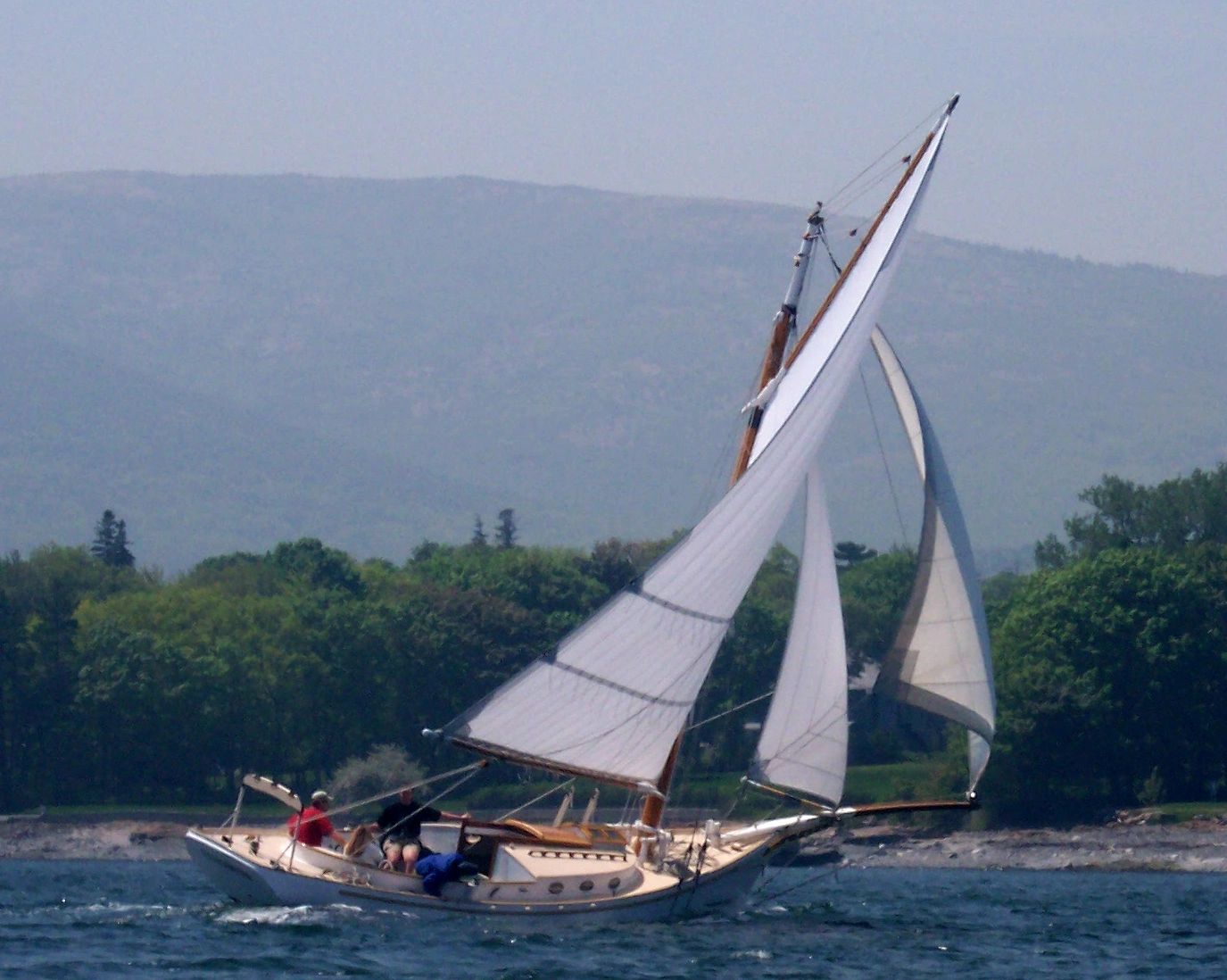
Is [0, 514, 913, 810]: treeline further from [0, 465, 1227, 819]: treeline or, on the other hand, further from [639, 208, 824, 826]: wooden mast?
[639, 208, 824, 826]: wooden mast

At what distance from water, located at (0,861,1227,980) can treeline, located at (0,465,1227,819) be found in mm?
36053

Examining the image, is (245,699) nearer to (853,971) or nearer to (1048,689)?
(1048,689)

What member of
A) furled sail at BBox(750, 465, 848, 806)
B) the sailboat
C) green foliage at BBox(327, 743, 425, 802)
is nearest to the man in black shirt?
the sailboat

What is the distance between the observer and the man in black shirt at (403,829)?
118ft

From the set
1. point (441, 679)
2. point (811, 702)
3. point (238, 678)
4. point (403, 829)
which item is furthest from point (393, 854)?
point (441, 679)

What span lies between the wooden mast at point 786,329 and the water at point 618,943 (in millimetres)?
2409

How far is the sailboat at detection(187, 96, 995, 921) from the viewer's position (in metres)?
36.1

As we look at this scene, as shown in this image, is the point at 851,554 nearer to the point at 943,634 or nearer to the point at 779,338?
the point at 779,338

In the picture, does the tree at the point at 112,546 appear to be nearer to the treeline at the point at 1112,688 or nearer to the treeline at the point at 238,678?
the treeline at the point at 238,678

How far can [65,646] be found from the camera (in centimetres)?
9494

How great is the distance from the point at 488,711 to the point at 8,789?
189ft

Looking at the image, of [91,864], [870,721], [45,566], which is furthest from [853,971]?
[45,566]

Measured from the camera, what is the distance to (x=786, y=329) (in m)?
40.5

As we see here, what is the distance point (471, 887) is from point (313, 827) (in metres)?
3.28
